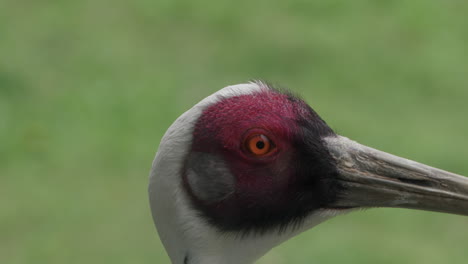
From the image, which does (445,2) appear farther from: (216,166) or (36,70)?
(216,166)

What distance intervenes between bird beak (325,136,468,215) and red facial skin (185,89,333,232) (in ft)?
0.51

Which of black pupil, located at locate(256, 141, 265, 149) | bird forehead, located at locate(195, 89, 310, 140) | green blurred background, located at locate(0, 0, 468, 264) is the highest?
bird forehead, located at locate(195, 89, 310, 140)

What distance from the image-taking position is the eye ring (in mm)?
3658

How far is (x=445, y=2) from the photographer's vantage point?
1053 cm

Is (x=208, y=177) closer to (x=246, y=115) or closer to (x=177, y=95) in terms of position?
(x=246, y=115)

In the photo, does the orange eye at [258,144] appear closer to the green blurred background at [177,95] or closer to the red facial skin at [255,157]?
the red facial skin at [255,157]

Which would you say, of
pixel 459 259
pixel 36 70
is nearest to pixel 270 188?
pixel 459 259

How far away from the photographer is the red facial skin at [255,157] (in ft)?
11.9

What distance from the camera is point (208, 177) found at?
363cm

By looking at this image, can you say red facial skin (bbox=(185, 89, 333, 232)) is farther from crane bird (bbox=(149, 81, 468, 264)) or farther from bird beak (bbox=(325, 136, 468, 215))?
bird beak (bbox=(325, 136, 468, 215))

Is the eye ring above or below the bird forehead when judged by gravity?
below

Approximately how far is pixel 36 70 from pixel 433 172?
634 centimetres

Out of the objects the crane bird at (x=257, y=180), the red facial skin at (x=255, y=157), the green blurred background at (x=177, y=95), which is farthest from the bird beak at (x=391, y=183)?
the green blurred background at (x=177, y=95)

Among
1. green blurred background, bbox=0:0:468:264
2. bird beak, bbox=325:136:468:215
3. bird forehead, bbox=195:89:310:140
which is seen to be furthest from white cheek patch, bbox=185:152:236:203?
green blurred background, bbox=0:0:468:264
